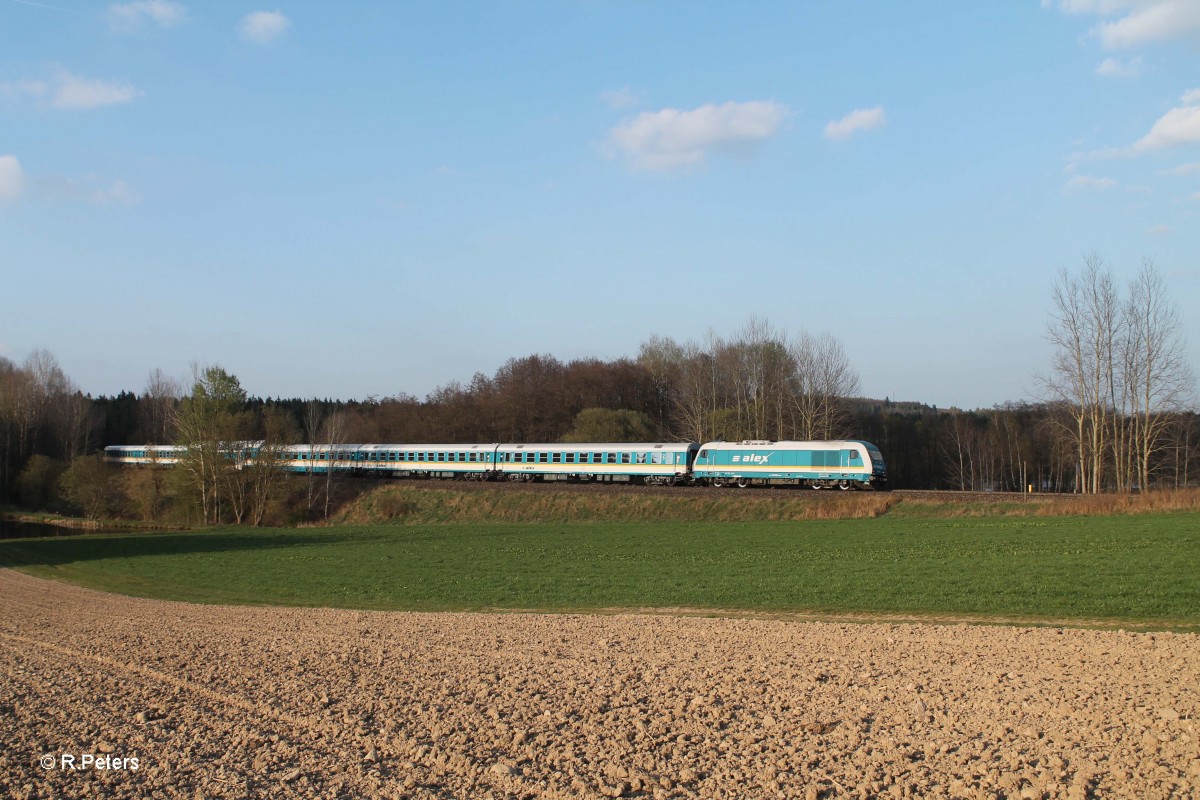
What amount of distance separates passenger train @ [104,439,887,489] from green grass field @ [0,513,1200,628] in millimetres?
8795

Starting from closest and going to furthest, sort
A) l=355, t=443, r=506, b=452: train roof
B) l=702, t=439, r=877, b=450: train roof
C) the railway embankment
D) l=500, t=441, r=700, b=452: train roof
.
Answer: the railway embankment, l=702, t=439, r=877, b=450: train roof, l=500, t=441, r=700, b=452: train roof, l=355, t=443, r=506, b=452: train roof

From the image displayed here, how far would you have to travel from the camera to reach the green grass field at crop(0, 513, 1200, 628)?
56.1ft

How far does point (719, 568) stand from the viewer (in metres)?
24.0

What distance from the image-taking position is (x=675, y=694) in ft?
30.9

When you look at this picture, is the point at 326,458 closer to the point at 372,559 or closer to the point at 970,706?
the point at 372,559

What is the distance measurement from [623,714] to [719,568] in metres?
15.7

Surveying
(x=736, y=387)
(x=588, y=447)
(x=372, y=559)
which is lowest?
(x=372, y=559)

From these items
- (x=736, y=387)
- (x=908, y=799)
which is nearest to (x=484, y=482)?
(x=736, y=387)

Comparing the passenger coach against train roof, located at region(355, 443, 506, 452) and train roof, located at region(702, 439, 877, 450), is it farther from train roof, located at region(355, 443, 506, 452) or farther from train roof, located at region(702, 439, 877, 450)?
train roof, located at region(702, 439, 877, 450)

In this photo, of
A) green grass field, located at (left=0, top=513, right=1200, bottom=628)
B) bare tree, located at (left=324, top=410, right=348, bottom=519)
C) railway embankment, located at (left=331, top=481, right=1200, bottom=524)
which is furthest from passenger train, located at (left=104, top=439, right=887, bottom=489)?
green grass field, located at (left=0, top=513, right=1200, bottom=628)

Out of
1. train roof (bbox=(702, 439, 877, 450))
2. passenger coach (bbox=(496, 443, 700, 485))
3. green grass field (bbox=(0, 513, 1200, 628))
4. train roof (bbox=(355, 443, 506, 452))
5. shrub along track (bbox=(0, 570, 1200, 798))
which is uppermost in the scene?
train roof (bbox=(702, 439, 877, 450))

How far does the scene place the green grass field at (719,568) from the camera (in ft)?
56.1

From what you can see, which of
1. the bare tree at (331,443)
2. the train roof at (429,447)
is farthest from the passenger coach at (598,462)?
the bare tree at (331,443)

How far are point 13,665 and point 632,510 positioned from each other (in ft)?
114
